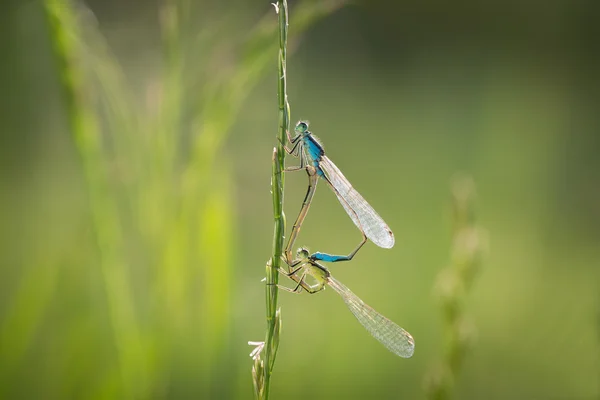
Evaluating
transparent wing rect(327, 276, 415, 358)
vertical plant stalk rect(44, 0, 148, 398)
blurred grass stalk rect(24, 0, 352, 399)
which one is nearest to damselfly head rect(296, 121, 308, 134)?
blurred grass stalk rect(24, 0, 352, 399)

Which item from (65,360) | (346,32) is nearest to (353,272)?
(65,360)

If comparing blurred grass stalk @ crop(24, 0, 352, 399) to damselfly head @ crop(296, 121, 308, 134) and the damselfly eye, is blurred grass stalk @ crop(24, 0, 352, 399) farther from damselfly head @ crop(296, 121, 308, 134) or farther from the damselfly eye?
damselfly head @ crop(296, 121, 308, 134)

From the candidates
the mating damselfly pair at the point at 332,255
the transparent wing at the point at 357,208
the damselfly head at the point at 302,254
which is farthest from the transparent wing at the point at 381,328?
the transparent wing at the point at 357,208

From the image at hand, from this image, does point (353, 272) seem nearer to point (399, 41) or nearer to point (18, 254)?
point (18, 254)

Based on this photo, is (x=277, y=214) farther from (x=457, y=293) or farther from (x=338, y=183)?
(x=338, y=183)

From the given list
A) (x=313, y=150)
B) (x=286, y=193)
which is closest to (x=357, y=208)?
(x=313, y=150)

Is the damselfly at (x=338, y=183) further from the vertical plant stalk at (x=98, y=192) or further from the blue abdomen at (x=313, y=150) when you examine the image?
the vertical plant stalk at (x=98, y=192)

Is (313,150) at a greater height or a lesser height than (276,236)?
greater
